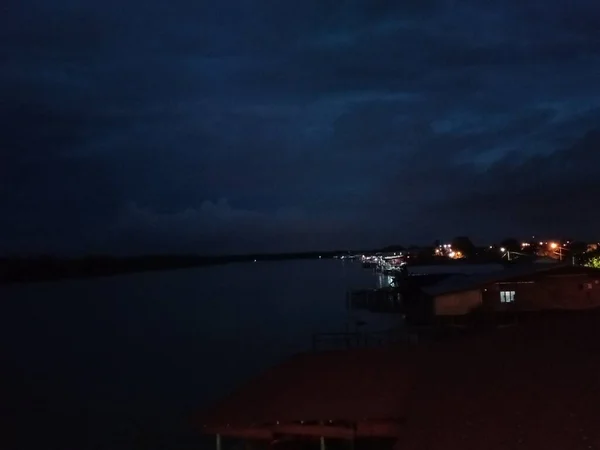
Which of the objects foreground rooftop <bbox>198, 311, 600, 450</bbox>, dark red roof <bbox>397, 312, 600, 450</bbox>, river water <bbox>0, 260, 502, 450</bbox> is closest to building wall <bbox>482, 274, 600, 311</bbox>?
river water <bbox>0, 260, 502, 450</bbox>

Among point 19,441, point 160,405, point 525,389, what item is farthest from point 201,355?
point 525,389

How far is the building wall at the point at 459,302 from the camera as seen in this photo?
39.7 meters

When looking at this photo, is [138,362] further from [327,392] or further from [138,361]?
[327,392]

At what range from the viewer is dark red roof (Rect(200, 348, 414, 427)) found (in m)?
15.9

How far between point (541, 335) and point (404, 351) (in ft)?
9.89

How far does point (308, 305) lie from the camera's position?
307 ft

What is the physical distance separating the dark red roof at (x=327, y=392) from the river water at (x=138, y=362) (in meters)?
2.34

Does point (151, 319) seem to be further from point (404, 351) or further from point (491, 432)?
point (491, 432)

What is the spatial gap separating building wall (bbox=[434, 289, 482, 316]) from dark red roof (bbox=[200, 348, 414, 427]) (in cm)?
2129

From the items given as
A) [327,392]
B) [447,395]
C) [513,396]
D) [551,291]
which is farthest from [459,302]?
[513,396]

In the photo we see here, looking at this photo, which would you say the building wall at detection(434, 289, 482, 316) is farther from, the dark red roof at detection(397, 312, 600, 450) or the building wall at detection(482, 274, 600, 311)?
the dark red roof at detection(397, 312, 600, 450)

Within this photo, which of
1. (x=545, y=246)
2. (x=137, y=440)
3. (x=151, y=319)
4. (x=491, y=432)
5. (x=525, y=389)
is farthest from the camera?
(x=545, y=246)

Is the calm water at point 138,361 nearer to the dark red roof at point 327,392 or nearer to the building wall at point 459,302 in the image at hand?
the dark red roof at point 327,392

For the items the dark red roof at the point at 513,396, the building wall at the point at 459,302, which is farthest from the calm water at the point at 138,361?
the building wall at the point at 459,302
